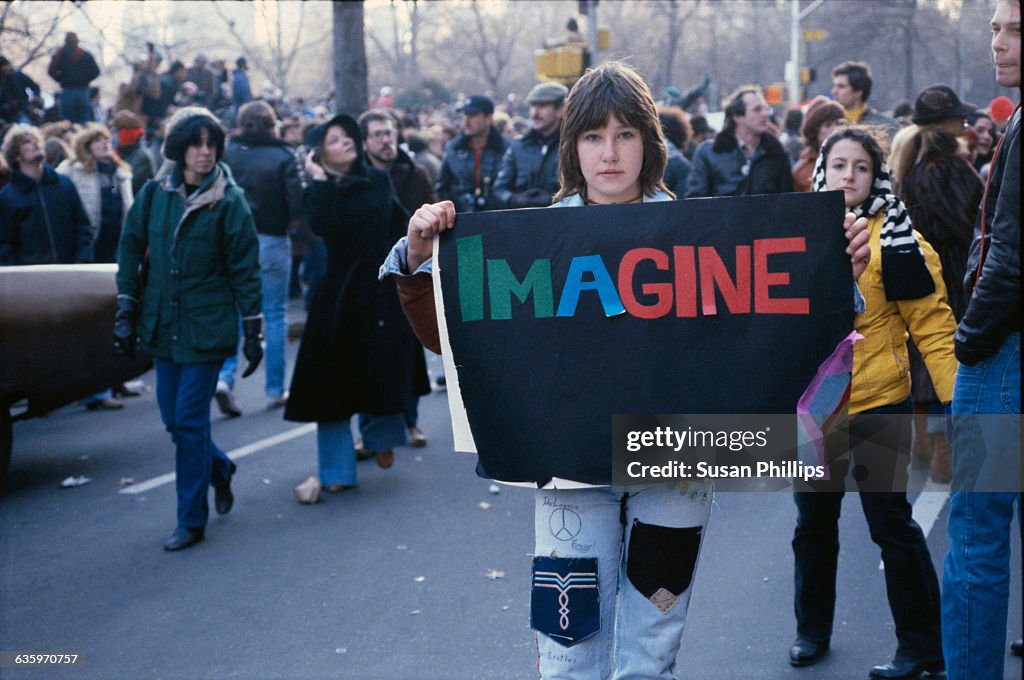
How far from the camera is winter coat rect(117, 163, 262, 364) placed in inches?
230

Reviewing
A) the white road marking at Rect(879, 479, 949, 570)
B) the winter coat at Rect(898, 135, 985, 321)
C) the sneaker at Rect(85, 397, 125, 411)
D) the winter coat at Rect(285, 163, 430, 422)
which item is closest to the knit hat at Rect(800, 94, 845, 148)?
the winter coat at Rect(898, 135, 985, 321)

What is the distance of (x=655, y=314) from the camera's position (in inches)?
111

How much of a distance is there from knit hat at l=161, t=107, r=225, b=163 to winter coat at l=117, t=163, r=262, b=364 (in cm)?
11

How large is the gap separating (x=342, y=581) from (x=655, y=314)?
2.94 meters

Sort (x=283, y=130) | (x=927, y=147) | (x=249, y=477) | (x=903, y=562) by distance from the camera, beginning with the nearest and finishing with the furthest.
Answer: (x=903, y=562) → (x=927, y=147) → (x=249, y=477) → (x=283, y=130)

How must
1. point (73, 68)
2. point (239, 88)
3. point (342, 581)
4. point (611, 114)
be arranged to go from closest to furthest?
point (611, 114) < point (342, 581) < point (73, 68) < point (239, 88)

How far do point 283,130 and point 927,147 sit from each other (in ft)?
36.1

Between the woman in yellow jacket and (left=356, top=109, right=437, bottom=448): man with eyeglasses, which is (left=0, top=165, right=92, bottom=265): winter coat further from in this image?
the woman in yellow jacket

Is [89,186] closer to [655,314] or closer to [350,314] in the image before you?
[350,314]

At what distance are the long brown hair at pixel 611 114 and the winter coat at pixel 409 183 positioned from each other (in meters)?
5.07

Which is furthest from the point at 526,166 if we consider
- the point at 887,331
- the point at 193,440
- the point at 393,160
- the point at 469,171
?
the point at 887,331

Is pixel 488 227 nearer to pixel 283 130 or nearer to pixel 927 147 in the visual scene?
pixel 927 147

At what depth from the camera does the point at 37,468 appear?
7.45 metres

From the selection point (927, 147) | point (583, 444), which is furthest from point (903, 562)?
point (927, 147)
